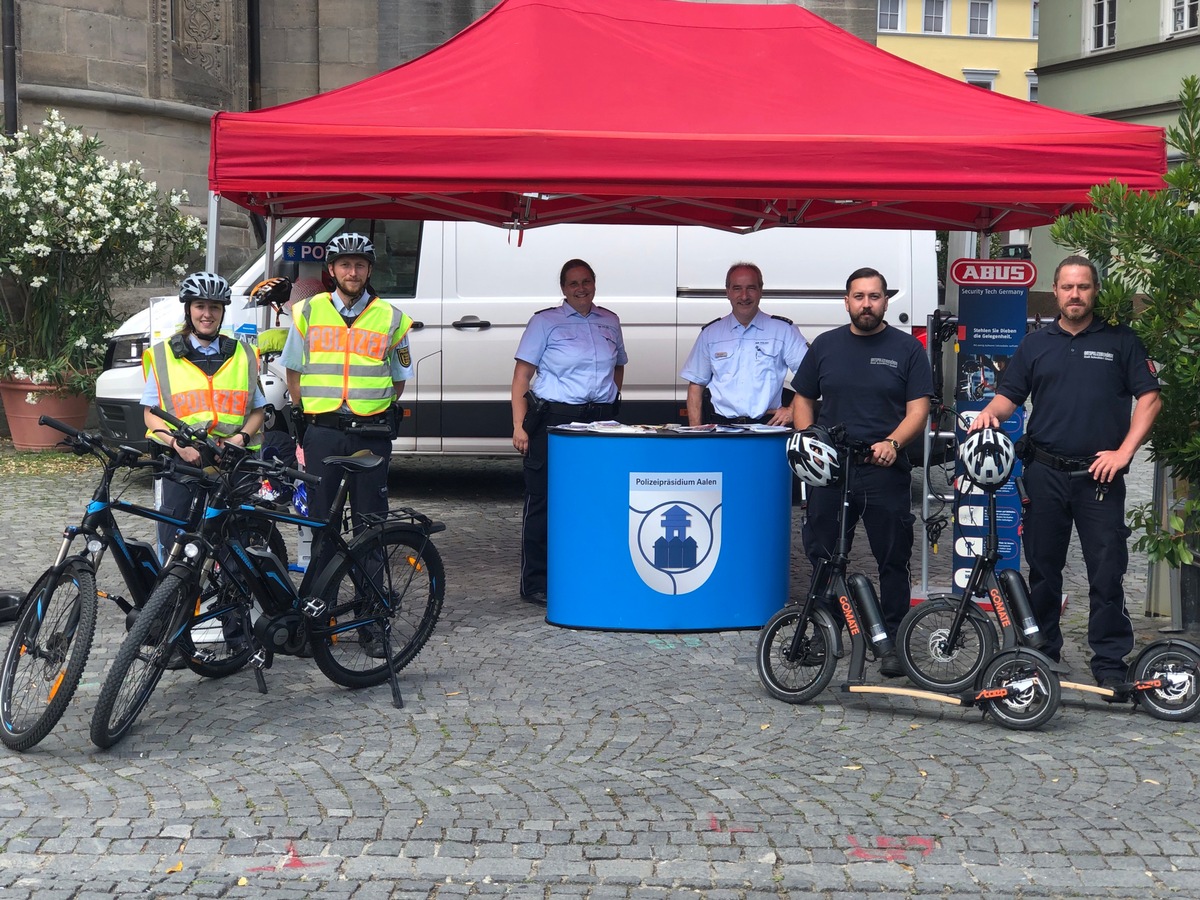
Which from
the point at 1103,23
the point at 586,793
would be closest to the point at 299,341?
the point at 586,793

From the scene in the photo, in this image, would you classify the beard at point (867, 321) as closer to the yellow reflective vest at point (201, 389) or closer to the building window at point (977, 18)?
the yellow reflective vest at point (201, 389)

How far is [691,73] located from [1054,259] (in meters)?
27.9

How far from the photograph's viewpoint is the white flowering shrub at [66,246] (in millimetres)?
13250

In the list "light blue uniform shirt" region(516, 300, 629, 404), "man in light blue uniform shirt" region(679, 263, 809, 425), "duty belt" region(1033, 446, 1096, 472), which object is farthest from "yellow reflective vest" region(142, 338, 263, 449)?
"duty belt" region(1033, 446, 1096, 472)

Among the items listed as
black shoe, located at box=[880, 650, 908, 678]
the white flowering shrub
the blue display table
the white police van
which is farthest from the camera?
the white flowering shrub

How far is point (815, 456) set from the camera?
600cm

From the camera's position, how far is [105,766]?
A: 16.6 ft

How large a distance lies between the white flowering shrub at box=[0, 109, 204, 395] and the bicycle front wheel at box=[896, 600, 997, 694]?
9839mm

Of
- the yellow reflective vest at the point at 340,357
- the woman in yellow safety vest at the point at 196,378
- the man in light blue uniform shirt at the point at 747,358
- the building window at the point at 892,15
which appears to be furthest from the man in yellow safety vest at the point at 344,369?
the building window at the point at 892,15

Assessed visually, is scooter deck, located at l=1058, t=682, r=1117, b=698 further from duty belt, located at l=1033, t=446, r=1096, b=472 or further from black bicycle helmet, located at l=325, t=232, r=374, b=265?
black bicycle helmet, located at l=325, t=232, r=374, b=265

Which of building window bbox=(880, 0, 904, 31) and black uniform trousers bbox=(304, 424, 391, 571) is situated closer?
black uniform trousers bbox=(304, 424, 391, 571)

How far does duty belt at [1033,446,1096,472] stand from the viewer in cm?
590

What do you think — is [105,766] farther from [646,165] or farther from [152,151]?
[152,151]

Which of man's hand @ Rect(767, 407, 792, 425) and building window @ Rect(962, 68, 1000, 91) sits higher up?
building window @ Rect(962, 68, 1000, 91)
